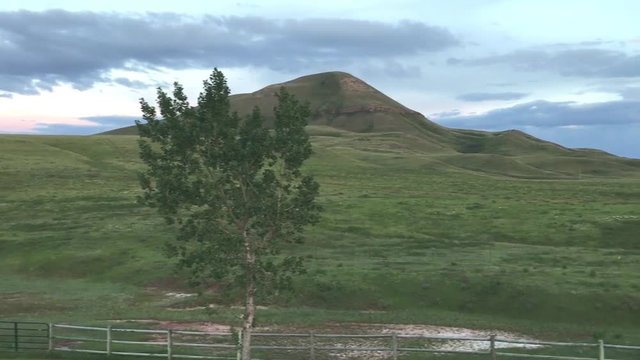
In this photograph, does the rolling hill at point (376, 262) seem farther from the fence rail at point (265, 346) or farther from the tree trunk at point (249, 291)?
the fence rail at point (265, 346)

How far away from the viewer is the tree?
20484 mm

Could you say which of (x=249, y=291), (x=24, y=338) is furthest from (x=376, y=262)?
(x=249, y=291)

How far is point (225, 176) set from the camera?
21047 mm

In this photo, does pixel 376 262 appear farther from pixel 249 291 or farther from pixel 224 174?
pixel 224 174

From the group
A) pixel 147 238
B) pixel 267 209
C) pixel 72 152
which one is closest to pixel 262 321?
pixel 267 209

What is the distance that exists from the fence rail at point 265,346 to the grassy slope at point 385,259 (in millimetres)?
3279

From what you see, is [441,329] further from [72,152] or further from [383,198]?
[72,152]

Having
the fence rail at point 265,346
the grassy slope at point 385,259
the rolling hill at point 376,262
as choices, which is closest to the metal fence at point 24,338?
the fence rail at point 265,346

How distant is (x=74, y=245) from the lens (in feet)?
193

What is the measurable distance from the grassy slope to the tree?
13.5ft

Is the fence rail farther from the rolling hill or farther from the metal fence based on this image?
the rolling hill

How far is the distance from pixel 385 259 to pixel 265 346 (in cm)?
2369

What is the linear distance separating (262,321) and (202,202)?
1884 cm

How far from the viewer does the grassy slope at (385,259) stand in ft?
131
